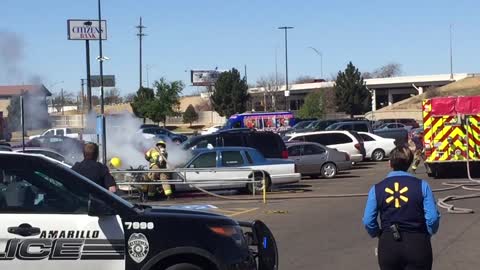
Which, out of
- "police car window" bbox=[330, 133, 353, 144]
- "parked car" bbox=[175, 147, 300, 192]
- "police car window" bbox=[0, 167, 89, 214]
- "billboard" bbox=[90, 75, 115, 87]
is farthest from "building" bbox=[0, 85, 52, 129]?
"police car window" bbox=[0, 167, 89, 214]

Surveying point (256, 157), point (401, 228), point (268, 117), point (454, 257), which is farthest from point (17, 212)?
point (268, 117)

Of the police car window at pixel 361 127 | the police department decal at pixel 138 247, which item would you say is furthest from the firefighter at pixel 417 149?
the police department decal at pixel 138 247

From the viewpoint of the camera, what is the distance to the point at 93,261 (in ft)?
20.6

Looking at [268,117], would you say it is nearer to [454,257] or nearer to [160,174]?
[160,174]

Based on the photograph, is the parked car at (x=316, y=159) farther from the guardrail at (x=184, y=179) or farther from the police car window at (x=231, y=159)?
the guardrail at (x=184, y=179)

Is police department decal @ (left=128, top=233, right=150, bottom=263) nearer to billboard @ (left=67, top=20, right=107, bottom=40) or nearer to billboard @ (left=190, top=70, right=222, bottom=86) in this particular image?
billboard @ (left=67, top=20, right=107, bottom=40)

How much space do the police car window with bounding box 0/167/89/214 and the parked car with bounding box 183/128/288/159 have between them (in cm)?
1821

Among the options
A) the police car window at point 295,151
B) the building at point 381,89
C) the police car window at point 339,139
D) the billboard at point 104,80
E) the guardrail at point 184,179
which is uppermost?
the building at point 381,89

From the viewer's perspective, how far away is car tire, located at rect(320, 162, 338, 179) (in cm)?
2705

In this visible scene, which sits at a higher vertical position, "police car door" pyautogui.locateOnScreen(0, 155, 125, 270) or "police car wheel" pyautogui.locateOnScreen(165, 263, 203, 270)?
"police car door" pyautogui.locateOnScreen(0, 155, 125, 270)

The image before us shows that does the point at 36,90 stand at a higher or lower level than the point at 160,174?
higher

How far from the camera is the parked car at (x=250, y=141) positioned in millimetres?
24656

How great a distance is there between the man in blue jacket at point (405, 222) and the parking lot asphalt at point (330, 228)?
3926 mm

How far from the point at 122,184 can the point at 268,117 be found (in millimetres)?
33028
